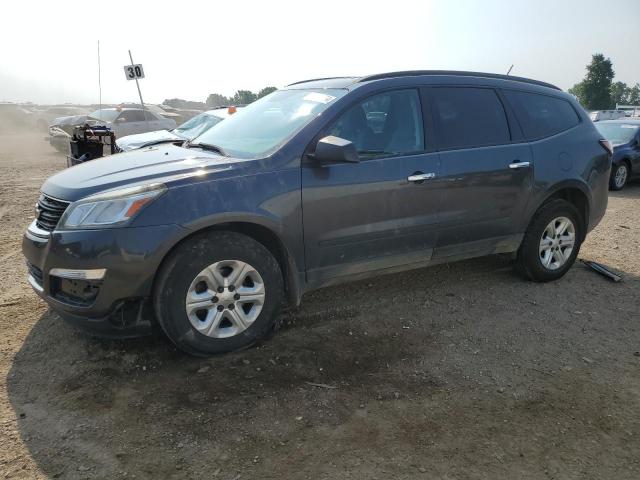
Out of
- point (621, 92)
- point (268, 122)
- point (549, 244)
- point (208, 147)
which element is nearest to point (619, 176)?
point (549, 244)

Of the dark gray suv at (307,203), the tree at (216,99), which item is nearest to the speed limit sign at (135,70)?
the dark gray suv at (307,203)

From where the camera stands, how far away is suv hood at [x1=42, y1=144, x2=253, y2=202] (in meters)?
3.17

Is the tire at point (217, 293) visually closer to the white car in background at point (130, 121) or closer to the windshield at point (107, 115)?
the white car in background at point (130, 121)

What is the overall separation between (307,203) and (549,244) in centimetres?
263

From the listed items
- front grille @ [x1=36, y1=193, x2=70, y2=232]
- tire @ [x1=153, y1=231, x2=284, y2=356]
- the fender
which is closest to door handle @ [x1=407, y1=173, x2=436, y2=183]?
the fender

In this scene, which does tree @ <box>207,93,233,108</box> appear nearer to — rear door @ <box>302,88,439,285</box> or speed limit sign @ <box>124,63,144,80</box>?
speed limit sign @ <box>124,63,144,80</box>

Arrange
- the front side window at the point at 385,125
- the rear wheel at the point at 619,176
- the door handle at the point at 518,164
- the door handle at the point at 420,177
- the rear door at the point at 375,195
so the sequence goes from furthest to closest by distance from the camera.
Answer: the rear wheel at the point at 619,176, the door handle at the point at 518,164, the door handle at the point at 420,177, the front side window at the point at 385,125, the rear door at the point at 375,195

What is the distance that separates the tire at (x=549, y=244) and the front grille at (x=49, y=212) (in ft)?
12.4

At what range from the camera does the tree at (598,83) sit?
6488 cm

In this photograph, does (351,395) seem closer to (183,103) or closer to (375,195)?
(375,195)

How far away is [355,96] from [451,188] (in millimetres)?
1038

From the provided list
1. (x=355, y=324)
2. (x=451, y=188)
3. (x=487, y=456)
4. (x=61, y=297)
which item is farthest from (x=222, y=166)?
(x=487, y=456)

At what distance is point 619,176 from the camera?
11070mm

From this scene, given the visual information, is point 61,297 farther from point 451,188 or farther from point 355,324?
point 451,188
